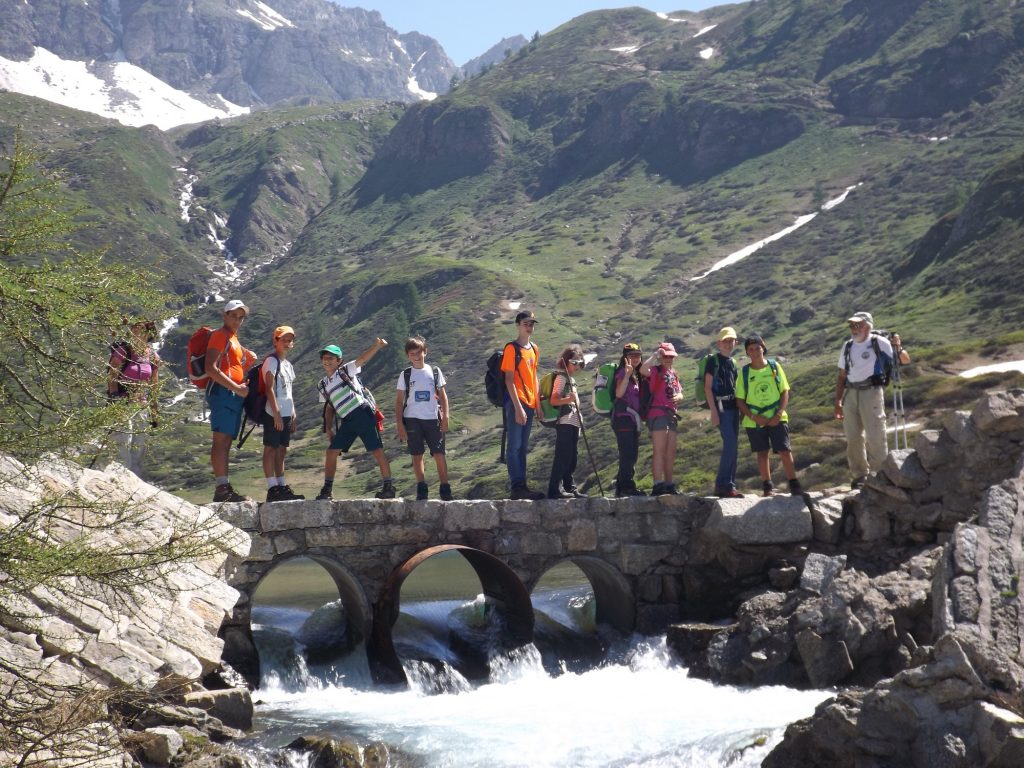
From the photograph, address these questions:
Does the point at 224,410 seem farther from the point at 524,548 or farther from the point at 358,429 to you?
the point at 524,548

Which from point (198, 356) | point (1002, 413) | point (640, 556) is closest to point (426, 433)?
point (198, 356)

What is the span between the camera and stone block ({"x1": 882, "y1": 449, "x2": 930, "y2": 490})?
12.1m

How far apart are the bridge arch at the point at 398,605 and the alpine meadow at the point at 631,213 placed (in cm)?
462

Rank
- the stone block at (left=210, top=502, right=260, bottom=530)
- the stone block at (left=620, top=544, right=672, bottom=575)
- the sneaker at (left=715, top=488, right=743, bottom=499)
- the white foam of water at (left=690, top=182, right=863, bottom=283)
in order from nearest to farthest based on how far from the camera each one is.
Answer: the stone block at (left=210, top=502, right=260, bottom=530) → the sneaker at (left=715, top=488, right=743, bottom=499) → the stone block at (left=620, top=544, right=672, bottom=575) → the white foam of water at (left=690, top=182, right=863, bottom=283)

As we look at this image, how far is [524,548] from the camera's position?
42.8 ft

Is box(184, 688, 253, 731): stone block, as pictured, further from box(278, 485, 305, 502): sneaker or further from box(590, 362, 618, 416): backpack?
box(590, 362, 618, 416): backpack

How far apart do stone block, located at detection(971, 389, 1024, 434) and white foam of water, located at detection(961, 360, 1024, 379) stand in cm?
2002

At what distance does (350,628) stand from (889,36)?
13934 cm

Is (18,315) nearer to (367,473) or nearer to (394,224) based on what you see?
(367,473)

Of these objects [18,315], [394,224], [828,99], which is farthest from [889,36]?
[18,315]

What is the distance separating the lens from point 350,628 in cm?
1348

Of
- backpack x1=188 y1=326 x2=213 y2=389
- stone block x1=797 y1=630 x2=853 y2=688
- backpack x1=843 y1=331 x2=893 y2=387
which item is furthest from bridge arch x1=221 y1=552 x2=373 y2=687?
backpack x1=843 y1=331 x2=893 y2=387

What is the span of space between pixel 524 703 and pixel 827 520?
3.95 m

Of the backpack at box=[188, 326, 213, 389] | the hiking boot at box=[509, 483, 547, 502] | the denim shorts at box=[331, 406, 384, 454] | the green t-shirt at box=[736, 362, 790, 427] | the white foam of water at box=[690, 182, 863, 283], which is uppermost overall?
the white foam of water at box=[690, 182, 863, 283]
